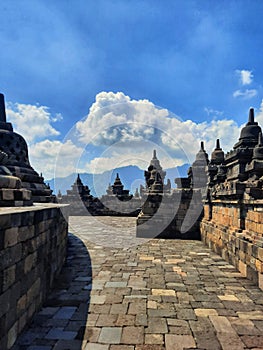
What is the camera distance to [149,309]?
397 cm

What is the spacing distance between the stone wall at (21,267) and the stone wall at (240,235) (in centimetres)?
384

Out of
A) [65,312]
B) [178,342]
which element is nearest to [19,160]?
[65,312]

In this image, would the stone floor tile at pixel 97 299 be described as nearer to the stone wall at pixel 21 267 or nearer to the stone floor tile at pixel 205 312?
the stone wall at pixel 21 267

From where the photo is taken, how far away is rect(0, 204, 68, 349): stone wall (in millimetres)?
2707

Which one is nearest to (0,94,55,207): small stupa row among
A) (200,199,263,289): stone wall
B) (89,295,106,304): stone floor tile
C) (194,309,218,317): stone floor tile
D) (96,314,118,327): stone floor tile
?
(89,295,106,304): stone floor tile

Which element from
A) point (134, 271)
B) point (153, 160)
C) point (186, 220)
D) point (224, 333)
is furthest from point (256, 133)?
point (153, 160)

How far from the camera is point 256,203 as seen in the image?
17.9 ft

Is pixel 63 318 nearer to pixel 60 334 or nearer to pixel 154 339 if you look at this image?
pixel 60 334

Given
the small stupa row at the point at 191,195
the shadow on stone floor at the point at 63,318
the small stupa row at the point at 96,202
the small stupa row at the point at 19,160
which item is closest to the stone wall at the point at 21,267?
the shadow on stone floor at the point at 63,318

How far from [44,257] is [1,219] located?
1.86m

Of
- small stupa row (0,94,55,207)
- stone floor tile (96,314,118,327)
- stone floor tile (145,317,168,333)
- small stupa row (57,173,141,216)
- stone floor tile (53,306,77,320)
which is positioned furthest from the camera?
small stupa row (57,173,141,216)

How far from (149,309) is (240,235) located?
3.16 metres

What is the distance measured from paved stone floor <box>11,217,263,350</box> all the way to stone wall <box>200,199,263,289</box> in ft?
0.97

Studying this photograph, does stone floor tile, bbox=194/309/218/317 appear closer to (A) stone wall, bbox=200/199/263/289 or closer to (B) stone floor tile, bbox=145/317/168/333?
(B) stone floor tile, bbox=145/317/168/333
